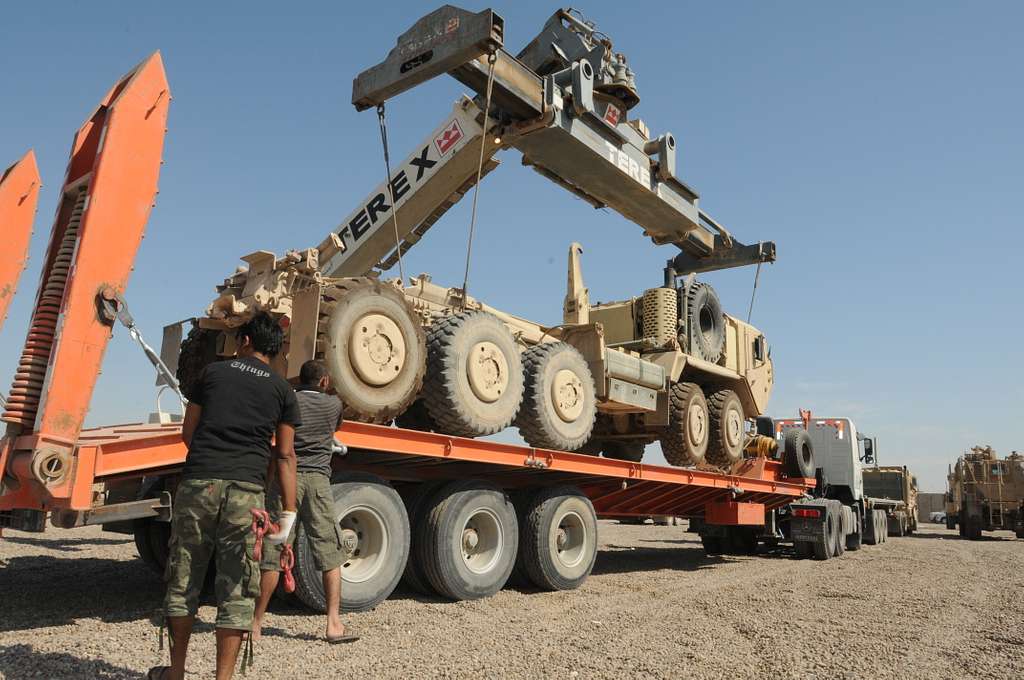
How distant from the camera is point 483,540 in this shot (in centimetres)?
731

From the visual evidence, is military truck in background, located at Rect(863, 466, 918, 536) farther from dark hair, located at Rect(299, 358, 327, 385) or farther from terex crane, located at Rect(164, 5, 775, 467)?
dark hair, located at Rect(299, 358, 327, 385)

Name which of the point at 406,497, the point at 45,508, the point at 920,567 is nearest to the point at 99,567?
the point at 406,497

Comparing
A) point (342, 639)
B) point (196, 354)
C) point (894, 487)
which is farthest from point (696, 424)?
point (894, 487)

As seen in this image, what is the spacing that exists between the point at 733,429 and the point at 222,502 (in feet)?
31.6

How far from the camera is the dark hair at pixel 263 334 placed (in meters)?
3.80

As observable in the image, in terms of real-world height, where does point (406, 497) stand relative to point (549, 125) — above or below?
below

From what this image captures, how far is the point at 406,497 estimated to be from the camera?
7.00 meters

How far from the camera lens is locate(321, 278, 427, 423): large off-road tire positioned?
618 cm

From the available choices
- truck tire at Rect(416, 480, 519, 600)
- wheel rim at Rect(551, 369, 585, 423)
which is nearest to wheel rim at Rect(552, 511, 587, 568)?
truck tire at Rect(416, 480, 519, 600)

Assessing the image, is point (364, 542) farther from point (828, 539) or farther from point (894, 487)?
point (894, 487)

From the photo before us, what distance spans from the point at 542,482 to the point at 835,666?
388cm

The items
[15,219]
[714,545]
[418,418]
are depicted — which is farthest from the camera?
[714,545]

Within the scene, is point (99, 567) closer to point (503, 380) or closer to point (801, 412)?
point (503, 380)

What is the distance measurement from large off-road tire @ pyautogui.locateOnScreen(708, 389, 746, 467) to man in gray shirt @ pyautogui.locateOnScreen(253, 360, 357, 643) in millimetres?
7600
